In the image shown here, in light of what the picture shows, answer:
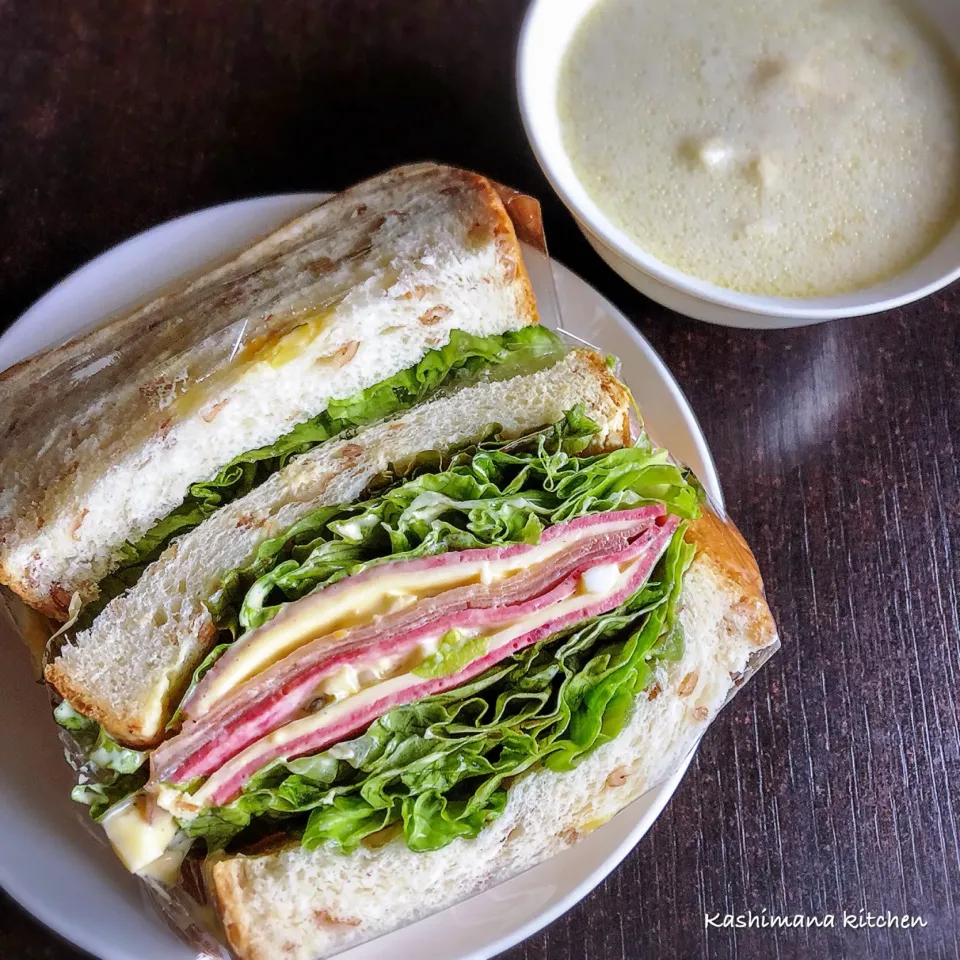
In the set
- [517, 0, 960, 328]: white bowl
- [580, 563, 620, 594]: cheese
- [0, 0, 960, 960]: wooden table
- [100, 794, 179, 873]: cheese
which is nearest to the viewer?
[100, 794, 179, 873]: cheese

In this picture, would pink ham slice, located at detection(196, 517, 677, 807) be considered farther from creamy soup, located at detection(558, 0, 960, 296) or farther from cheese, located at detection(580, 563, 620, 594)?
creamy soup, located at detection(558, 0, 960, 296)

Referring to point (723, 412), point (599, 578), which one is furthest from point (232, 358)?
point (723, 412)

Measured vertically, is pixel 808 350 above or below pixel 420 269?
below

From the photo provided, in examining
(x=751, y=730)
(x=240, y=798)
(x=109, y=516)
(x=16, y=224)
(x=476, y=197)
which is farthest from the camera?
(x=16, y=224)

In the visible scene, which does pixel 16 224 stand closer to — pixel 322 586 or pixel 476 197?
pixel 476 197

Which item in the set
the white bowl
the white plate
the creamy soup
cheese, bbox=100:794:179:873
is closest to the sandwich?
cheese, bbox=100:794:179:873

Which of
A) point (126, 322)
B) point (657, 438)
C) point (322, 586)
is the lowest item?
point (657, 438)

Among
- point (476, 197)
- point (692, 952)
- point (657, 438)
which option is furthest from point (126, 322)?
point (692, 952)
